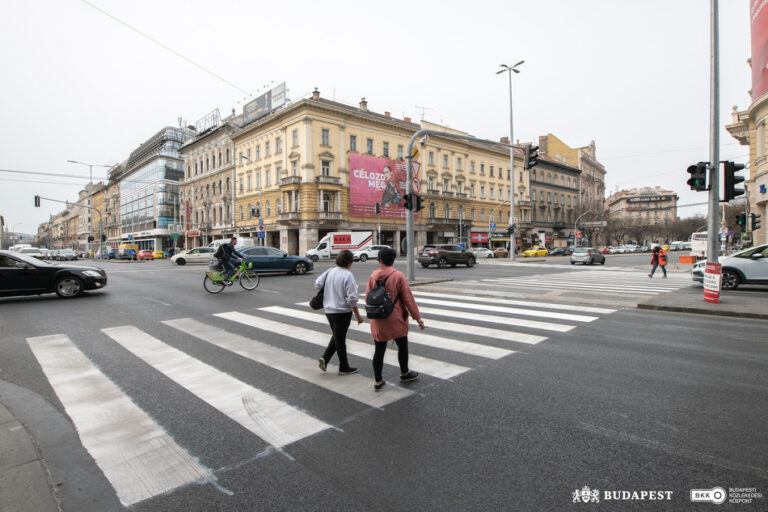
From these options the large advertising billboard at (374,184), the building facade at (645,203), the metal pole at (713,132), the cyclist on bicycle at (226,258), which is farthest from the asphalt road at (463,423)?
the building facade at (645,203)

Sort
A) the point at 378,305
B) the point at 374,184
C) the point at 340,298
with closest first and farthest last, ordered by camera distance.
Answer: the point at 378,305
the point at 340,298
the point at 374,184

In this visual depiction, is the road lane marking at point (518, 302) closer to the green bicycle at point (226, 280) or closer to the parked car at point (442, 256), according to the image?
the green bicycle at point (226, 280)

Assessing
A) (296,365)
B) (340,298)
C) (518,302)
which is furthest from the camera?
(518,302)

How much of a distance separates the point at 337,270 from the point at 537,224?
231 feet

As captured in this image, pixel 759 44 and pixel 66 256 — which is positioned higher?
pixel 759 44

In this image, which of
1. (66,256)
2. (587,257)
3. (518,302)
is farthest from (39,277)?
(66,256)

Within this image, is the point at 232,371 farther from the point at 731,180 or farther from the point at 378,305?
the point at 731,180

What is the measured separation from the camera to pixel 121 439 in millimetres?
3178

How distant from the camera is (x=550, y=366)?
484 cm

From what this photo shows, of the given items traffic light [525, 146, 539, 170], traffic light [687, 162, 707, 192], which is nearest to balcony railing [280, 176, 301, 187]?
traffic light [525, 146, 539, 170]

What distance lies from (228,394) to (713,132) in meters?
12.3

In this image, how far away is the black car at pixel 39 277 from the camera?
33.0 ft

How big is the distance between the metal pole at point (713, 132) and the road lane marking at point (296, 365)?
9864mm

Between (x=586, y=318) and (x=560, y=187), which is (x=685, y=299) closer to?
(x=586, y=318)
